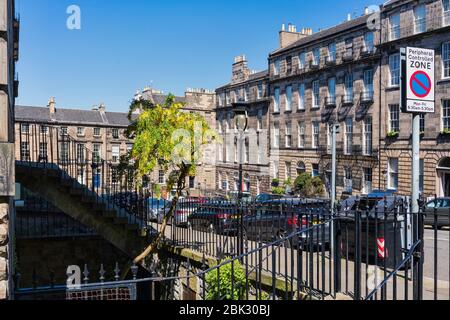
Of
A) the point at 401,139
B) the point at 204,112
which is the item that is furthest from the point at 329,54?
the point at 204,112

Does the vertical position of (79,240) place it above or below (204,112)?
below

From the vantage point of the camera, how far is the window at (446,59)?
2828 centimetres

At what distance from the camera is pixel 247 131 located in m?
49.5

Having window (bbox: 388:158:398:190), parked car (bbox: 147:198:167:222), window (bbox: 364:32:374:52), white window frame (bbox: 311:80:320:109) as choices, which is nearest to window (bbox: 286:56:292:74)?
white window frame (bbox: 311:80:320:109)

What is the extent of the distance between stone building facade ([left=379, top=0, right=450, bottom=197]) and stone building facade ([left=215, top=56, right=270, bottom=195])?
14.7 m

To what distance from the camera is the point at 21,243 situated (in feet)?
41.5

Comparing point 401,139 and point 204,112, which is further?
point 204,112

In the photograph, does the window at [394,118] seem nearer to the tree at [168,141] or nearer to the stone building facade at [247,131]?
the stone building facade at [247,131]

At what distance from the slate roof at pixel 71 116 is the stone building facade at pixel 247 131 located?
1242 cm

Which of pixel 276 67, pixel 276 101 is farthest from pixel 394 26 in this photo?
pixel 276 101

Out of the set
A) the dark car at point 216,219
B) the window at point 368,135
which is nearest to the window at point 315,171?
A: the window at point 368,135

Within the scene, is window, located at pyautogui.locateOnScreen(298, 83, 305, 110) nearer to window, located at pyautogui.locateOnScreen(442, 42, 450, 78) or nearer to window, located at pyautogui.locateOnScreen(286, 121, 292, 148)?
window, located at pyautogui.locateOnScreen(286, 121, 292, 148)
